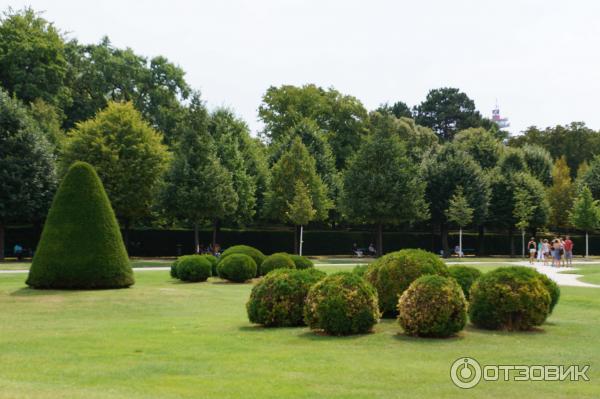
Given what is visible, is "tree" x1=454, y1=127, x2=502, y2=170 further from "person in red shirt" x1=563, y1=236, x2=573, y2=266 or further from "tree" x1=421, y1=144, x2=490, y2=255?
"person in red shirt" x1=563, y1=236, x2=573, y2=266

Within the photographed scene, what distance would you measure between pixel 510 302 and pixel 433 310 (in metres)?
2.09

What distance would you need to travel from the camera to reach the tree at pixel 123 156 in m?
50.6

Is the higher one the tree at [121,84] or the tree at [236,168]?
the tree at [121,84]

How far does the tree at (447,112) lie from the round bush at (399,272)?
94619 mm

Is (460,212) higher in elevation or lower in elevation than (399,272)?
higher

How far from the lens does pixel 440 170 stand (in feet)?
217

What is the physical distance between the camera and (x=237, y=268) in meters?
30.1

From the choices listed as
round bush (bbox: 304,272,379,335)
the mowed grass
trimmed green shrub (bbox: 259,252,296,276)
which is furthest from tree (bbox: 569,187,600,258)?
round bush (bbox: 304,272,379,335)

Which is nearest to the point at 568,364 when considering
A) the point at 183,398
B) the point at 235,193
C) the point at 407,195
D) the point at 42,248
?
the point at 183,398

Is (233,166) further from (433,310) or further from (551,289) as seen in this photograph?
(433,310)

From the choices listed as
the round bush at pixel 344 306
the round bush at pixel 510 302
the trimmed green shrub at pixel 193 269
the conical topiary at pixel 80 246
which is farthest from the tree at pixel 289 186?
the round bush at pixel 344 306

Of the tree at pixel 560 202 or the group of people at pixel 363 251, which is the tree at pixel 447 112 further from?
the group of people at pixel 363 251

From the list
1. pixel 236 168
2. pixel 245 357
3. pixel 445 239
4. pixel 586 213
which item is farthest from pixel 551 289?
pixel 586 213

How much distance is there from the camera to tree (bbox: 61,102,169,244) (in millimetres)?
50562
